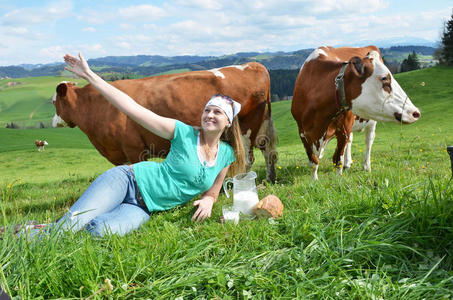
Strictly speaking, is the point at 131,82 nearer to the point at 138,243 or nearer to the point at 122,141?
the point at 122,141

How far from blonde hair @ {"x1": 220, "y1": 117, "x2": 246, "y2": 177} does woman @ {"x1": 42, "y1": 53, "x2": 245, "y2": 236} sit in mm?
177

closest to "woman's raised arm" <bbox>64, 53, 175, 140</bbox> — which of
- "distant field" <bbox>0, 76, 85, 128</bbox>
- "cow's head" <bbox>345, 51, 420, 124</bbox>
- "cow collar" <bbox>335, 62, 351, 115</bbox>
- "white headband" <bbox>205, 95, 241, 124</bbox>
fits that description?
"white headband" <bbox>205, 95, 241, 124</bbox>

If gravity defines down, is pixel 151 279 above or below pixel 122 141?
below

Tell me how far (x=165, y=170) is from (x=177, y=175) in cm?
16

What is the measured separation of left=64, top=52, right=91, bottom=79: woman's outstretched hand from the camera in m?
3.65

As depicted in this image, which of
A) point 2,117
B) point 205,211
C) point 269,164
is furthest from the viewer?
point 2,117

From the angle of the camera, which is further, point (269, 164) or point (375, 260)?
point (269, 164)

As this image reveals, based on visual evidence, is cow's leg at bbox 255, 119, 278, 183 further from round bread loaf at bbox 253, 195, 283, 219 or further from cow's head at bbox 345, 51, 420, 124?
round bread loaf at bbox 253, 195, 283, 219

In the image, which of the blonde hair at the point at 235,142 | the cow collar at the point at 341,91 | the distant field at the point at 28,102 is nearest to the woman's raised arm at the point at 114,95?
the blonde hair at the point at 235,142

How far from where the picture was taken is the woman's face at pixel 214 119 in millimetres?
3730

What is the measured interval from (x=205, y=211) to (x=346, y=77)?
3.55 metres

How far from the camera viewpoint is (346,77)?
5539mm

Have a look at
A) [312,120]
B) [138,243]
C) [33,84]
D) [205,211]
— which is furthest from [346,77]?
[33,84]

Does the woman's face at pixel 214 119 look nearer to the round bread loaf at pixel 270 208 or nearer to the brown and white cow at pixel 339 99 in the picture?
the round bread loaf at pixel 270 208
